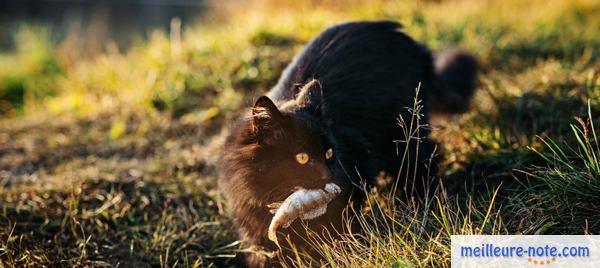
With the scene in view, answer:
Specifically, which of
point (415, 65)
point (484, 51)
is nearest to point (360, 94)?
point (415, 65)

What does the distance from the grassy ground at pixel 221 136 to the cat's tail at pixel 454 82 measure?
152 millimetres

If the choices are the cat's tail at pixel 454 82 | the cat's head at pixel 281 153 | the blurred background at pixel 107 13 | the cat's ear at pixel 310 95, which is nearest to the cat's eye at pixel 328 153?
the cat's head at pixel 281 153

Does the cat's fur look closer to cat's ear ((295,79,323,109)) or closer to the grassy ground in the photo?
cat's ear ((295,79,323,109))

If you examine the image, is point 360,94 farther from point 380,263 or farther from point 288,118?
point 380,263

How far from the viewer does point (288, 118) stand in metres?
2.82

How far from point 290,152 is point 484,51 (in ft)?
11.8

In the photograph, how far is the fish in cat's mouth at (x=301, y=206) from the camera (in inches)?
107

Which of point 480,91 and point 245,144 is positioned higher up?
point 245,144

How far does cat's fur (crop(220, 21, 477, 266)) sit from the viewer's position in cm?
285

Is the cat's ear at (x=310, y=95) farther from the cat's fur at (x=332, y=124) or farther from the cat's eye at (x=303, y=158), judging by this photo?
the cat's eye at (x=303, y=158)

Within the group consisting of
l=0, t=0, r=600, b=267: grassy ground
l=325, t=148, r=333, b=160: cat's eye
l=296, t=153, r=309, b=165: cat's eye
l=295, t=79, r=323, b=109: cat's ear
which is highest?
l=295, t=79, r=323, b=109: cat's ear

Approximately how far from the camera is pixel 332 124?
325 centimetres

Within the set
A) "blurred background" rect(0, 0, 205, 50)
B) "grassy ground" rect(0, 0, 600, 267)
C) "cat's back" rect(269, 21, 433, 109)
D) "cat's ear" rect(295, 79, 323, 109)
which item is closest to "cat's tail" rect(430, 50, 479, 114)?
"grassy ground" rect(0, 0, 600, 267)

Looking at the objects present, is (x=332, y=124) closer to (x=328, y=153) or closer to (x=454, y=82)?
(x=328, y=153)
